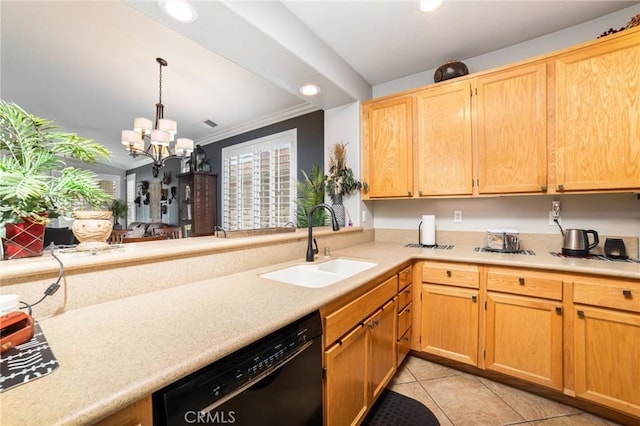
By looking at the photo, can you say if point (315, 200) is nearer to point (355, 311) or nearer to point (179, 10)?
point (355, 311)

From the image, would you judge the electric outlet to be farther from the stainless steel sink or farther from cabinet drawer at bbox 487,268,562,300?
the stainless steel sink

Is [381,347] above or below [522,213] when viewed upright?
below

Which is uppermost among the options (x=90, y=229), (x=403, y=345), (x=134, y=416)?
(x=90, y=229)

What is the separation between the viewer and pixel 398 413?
156 cm

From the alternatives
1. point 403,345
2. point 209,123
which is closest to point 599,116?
point 403,345

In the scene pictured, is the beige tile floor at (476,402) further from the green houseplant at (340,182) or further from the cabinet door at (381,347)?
the green houseplant at (340,182)

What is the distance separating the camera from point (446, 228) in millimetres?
2520

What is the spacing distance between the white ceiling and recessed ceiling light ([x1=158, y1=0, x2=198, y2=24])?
4 centimetres

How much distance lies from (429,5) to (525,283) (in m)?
1.93

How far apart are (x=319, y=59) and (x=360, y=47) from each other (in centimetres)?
Result: 41

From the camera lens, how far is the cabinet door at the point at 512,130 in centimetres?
185

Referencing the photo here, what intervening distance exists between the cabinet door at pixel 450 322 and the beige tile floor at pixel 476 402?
16 centimetres

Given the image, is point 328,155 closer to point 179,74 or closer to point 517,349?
point 179,74

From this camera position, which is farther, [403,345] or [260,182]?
[260,182]
